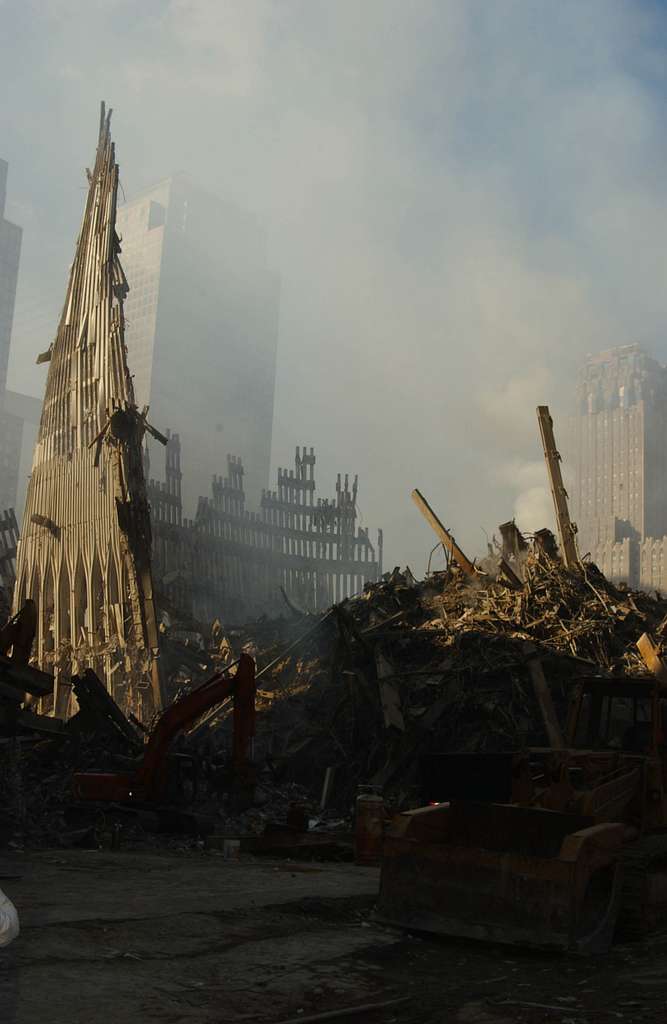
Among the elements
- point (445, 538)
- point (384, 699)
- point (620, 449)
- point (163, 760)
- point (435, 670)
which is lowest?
point (163, 760)

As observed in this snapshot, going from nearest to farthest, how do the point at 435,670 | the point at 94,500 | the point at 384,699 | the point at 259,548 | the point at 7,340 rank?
1. the point at 384,699
2. the point at 435,670
3. the point at 94,500
4. the point at 259,548
5. the point at 7,340

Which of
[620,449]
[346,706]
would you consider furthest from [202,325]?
[346,706]

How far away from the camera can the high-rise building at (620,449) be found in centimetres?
9512

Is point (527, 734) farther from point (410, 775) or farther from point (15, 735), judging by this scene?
point (15, 735)

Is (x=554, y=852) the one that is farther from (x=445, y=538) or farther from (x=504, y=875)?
(x=445, y=538)

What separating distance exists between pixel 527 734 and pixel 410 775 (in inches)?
73.8

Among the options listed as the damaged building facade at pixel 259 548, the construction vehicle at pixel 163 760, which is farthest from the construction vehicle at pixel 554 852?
the damaged building facade at pixel 259 548

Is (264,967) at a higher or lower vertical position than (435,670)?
lower

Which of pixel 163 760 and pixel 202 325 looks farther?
pixel 202 325

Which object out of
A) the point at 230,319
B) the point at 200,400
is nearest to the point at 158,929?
the point at 200,400

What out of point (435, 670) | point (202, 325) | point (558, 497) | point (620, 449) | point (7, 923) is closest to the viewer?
point (7, 923)

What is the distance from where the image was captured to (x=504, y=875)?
20.1 feet

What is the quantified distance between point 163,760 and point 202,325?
72.7 meters

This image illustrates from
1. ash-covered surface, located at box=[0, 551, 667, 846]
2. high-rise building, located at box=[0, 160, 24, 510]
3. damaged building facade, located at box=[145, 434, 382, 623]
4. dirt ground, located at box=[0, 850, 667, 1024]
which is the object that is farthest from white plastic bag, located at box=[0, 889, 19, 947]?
high-rise building, located at box=[0, 160, 24, 510]
